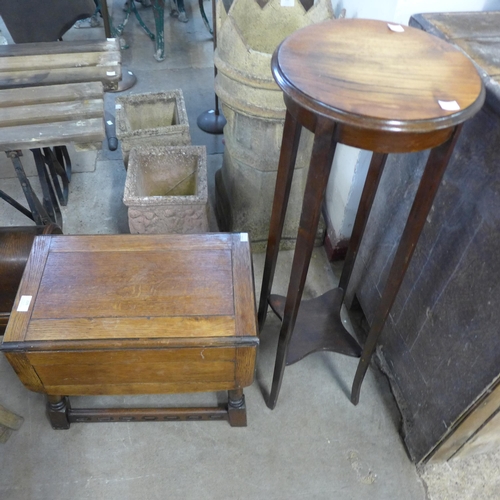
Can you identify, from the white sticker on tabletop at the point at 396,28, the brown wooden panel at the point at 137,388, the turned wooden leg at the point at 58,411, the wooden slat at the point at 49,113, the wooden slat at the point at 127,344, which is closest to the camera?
the white sticker on tabletop at the point at 396,28

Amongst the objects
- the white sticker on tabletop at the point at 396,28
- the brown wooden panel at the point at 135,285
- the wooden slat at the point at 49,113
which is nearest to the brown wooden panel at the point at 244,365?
the brown wooden panel at the point at 135,285

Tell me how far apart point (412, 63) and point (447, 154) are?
0.20 m

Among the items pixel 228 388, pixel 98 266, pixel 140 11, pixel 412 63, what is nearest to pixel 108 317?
pixel 98 266

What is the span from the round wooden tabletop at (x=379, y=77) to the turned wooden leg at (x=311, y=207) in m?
0.06

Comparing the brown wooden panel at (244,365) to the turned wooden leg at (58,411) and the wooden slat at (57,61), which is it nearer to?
the turned wooden leg at (58,411)

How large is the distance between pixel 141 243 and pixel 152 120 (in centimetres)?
113

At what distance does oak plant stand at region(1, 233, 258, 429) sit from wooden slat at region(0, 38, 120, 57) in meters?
1.03

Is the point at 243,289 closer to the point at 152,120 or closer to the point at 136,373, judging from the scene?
the point at 136,373

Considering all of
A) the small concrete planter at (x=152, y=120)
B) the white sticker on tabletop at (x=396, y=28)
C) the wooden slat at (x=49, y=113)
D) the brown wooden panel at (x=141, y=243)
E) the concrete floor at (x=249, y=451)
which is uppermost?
the white sticker on tabletop at (x=396, y=28)

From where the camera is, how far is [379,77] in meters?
0.87

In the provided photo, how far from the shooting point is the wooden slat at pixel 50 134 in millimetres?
1590

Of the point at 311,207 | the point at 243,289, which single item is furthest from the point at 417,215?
the point at 243,289

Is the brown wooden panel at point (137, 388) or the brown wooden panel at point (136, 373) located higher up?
the brown wooden panel at point (136, 373)

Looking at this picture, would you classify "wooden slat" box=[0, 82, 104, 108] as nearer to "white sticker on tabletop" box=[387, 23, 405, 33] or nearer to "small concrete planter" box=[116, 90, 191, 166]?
"small concrete planter" box=[116, 90, 191, 166]
